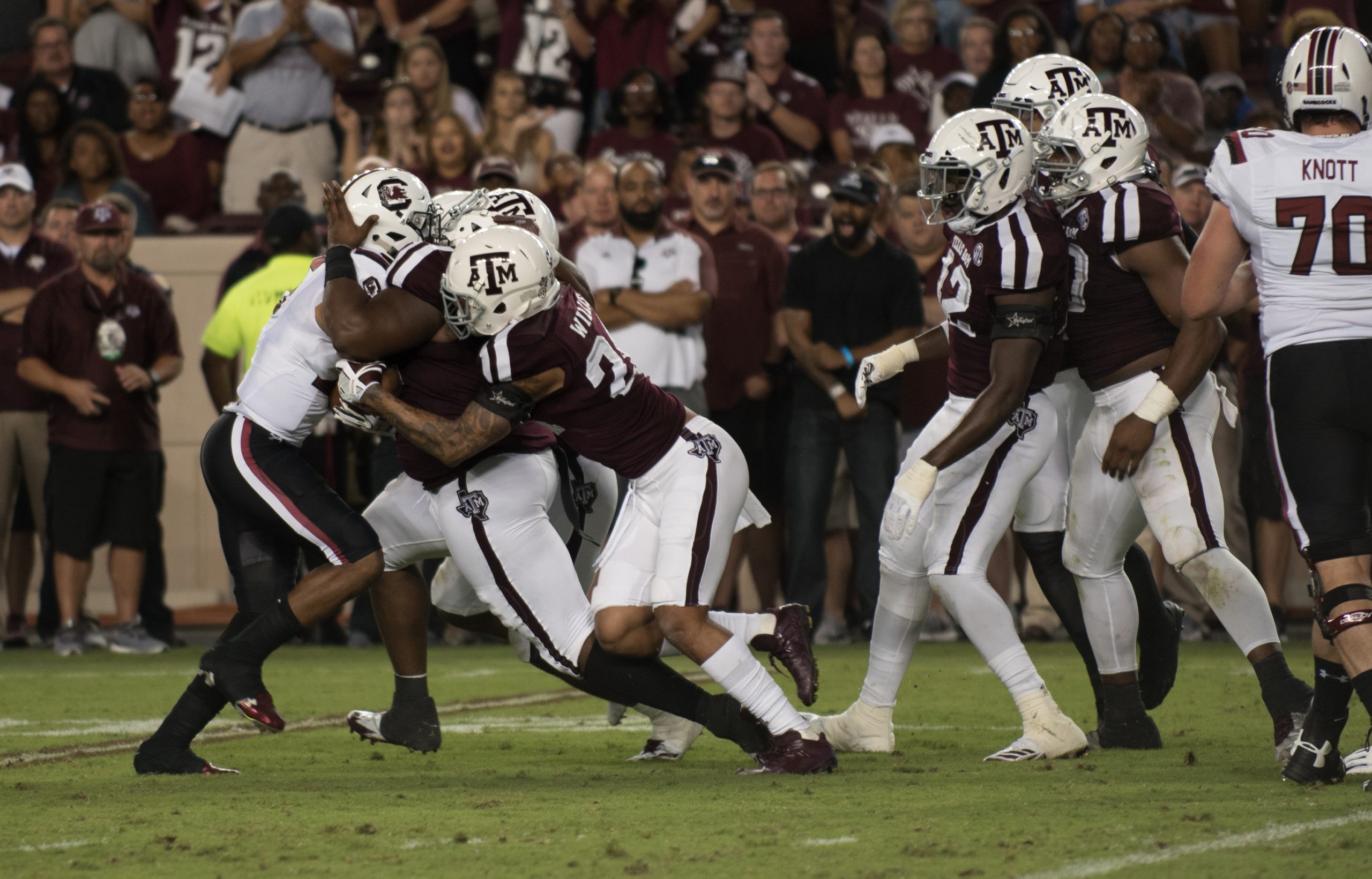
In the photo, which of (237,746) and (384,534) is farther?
(237,746)

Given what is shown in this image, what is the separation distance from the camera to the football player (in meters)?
4.81

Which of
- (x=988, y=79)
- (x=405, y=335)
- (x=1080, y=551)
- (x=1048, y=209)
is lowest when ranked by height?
(x=1080, y=551)

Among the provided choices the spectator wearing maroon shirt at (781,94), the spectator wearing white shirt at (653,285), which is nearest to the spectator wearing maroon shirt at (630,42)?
the spectator wearing maroon shirt at (781,94)

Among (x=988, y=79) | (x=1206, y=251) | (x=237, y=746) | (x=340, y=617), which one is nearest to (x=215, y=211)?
(x=340, y=617)

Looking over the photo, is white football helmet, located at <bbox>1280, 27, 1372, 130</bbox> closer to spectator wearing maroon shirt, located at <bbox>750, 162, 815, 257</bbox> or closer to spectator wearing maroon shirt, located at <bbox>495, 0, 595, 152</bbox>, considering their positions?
spectator wearing maroon shirt, located at <bbox>750, 162, 815, 257</bbox>

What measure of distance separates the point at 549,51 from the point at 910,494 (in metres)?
7.45

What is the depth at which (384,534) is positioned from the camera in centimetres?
540

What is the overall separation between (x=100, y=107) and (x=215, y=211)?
1.04 m

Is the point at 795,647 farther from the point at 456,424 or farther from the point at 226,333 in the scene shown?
the point at 226,333

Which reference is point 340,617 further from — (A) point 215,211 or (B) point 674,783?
(B) point 674,783

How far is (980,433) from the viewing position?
16.3ft

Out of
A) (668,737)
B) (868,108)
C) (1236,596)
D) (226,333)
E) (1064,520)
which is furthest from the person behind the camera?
(868,108)

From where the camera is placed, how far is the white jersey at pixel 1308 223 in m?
4.30

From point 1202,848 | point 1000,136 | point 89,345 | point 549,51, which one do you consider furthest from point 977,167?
point 549,51
